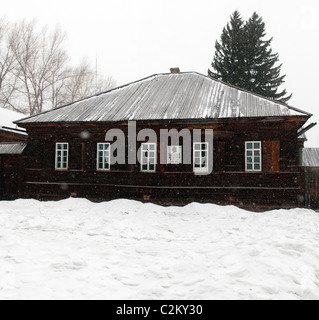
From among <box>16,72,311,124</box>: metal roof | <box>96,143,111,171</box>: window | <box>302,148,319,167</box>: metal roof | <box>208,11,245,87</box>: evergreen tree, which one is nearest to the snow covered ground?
<box>96,143,111,171</box>: window

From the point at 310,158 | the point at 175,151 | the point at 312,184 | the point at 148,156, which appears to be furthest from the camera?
the point at 310,158

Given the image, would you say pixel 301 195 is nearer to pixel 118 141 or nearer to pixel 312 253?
pixel 312 253

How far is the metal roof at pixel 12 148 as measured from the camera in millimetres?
13220

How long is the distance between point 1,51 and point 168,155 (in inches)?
960

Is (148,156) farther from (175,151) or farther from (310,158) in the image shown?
(310,158)

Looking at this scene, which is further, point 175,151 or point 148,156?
point 148,156

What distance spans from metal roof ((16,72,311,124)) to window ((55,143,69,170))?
3.87 feet

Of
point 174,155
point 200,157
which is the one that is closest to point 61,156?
point 174,155

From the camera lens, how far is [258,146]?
37.7 feet

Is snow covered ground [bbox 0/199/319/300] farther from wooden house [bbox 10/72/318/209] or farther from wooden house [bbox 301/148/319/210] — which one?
wooden house [bbox 10/72/318/209]

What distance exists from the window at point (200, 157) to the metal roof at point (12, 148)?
25.2ft

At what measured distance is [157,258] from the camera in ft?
17.1

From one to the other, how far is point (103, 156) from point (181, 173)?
3445 mm
